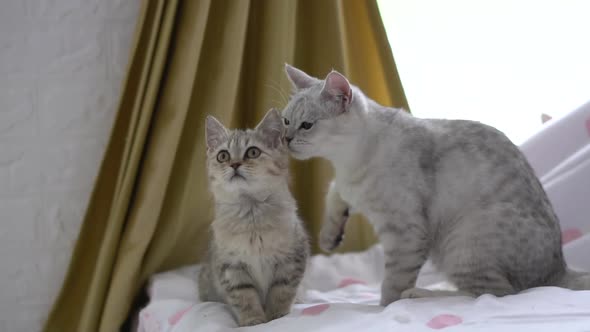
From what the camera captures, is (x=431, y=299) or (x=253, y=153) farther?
(x=253, y=153)

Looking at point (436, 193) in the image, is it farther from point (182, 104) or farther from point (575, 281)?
point (182, 104)

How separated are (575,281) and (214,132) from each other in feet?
3.60

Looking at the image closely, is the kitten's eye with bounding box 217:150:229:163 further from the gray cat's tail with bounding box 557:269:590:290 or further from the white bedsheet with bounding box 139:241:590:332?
the gray cat's tail with bounding box 557:269:590:290

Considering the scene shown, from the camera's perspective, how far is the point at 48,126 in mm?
1829

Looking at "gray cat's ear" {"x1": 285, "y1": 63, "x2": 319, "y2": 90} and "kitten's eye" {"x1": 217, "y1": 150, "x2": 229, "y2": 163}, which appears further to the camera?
"gray cat's ear" {"x1": 285, "y1": 63, "x2": 319, "y2": 90}

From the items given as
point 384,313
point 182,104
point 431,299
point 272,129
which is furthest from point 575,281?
point 182,104

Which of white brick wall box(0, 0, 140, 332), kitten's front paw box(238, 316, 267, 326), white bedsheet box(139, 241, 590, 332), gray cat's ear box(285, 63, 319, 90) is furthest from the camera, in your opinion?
white brick wall box(0, 0, 140, 332)

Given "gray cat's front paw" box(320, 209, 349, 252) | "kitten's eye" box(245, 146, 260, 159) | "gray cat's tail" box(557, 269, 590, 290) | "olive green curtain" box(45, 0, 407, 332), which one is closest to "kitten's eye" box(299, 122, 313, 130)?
"kitten's eye" box(245, 146, 260, 159)

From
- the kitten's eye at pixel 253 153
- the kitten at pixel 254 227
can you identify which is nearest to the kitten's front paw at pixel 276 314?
the kitten at pixel 254 227

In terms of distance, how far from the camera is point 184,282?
5.69 feet

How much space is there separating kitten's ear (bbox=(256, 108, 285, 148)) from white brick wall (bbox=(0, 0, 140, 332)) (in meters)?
0.71

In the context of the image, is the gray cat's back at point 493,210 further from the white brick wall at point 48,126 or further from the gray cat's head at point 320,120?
the white brick wall at point 48,126

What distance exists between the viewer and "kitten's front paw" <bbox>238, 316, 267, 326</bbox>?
1.33 m

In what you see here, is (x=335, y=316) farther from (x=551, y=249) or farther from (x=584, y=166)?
(x=584, y=166)
